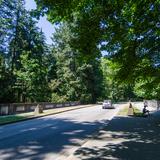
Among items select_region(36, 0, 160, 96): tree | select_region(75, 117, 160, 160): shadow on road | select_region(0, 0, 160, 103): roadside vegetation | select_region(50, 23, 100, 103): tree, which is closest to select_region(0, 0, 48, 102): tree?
select_region(0, 0, 160, 103): roadside vegetation

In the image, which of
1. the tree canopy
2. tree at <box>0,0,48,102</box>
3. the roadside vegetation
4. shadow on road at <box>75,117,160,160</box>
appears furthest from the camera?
tree at <box>0,0,48,102</box>

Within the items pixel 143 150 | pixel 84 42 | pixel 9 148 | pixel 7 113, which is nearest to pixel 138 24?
pixel 84 42

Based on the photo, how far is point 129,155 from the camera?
10.7 metres

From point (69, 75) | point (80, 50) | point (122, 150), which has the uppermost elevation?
point (69, 75)

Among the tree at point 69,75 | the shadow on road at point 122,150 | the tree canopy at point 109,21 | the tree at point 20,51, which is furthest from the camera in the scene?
the tree at point 69,75

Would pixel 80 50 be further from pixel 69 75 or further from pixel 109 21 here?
pixel 69 75

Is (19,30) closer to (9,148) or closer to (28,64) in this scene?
(28,64)

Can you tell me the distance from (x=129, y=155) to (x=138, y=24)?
7.92 metres

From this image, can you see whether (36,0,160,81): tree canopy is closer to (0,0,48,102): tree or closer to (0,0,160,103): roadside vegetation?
(0,0,160,103): roadside vegetation

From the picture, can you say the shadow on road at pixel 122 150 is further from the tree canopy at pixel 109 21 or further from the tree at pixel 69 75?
the tree at pixel 69 75

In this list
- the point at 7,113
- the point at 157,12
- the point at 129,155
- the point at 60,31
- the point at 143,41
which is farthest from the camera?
the point at 60,31

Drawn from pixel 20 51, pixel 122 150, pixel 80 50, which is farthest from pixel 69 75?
pixel 122 150

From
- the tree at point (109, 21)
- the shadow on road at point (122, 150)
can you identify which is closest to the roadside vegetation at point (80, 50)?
the tree at point (109, 21)

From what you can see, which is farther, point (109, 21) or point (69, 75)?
point (69, 75)
